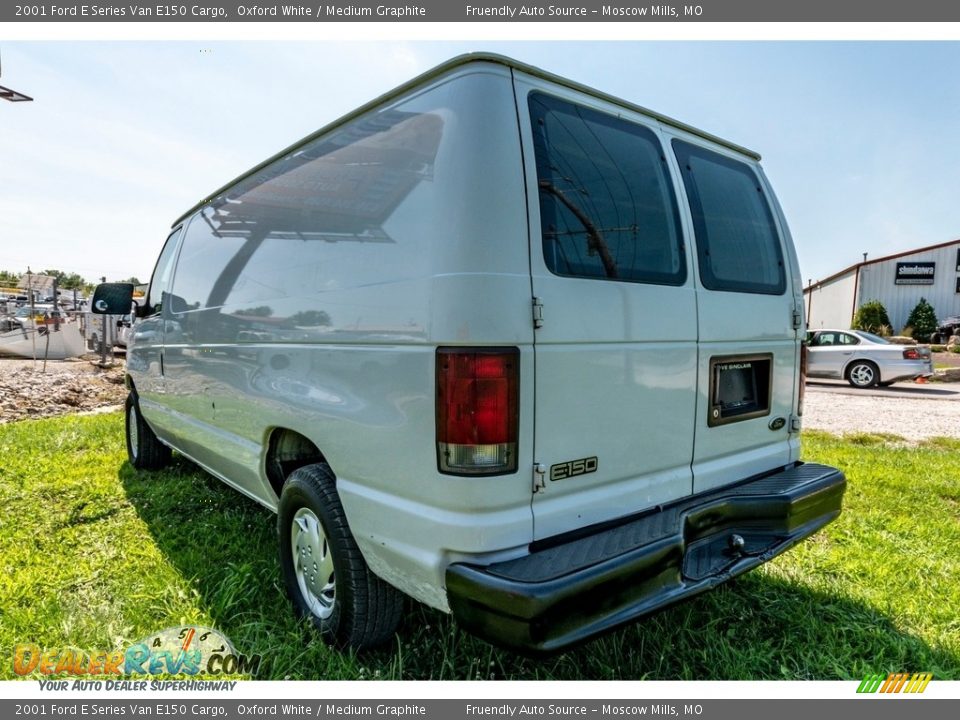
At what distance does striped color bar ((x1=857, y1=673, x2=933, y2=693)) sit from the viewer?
233 cm

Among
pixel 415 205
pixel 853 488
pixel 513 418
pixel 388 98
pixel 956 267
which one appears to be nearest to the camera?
pixel 513 418

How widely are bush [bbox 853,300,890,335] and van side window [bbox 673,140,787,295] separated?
104 feet

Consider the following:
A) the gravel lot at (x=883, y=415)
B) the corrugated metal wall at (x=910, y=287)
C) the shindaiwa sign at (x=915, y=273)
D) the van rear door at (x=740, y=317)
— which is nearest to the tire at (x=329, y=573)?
the van rear door at (x=740, y=317)

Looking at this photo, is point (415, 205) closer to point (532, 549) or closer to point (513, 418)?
point (513, 418)

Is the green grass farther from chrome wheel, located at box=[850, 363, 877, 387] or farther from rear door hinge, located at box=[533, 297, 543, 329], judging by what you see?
chrome wheel, located at box=[850, 363, 877, 387]

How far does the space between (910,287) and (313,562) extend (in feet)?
130

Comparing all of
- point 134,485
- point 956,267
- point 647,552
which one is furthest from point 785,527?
point 956,267

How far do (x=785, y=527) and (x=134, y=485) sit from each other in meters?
4.74

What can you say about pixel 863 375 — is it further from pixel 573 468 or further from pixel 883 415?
pixel 573 468

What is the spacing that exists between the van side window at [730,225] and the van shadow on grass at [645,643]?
1.58m

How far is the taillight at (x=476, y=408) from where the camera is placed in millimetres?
1877

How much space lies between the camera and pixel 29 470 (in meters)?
5.01

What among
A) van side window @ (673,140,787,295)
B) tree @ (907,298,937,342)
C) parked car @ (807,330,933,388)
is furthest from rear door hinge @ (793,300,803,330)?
tree @ (907,298,937,342)

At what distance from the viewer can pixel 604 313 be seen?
2.14 m
